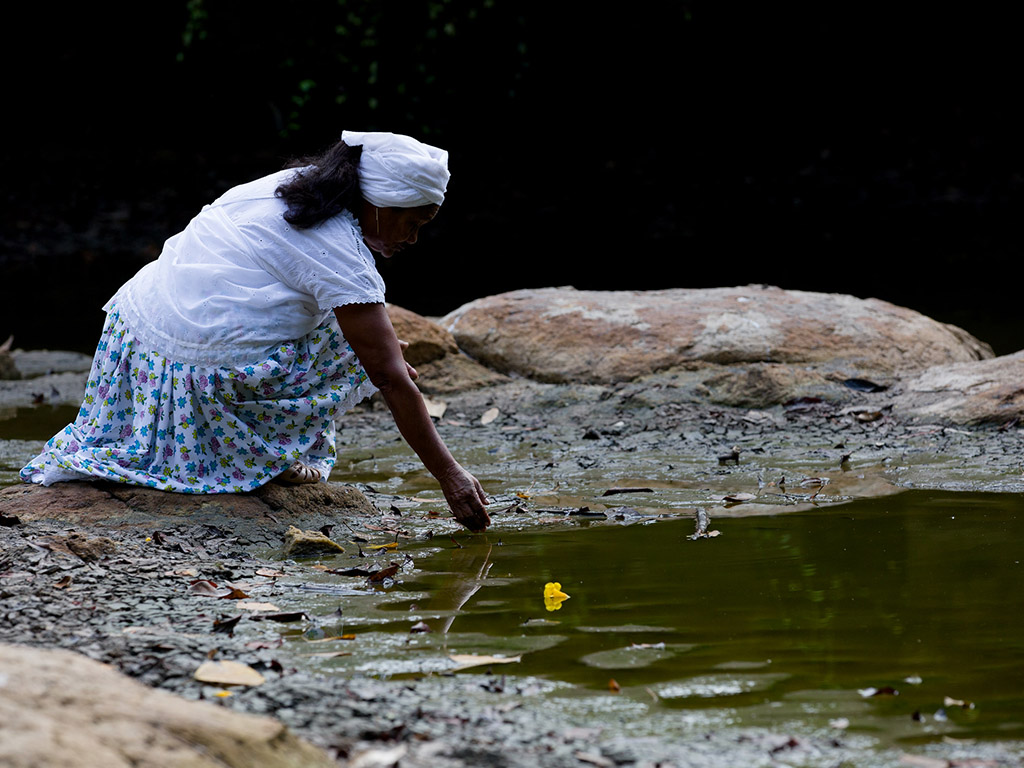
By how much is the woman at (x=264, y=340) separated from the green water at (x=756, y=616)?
0.55 meters

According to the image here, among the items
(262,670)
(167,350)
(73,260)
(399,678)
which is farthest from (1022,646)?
(73,260)

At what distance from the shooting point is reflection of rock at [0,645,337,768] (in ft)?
5.45

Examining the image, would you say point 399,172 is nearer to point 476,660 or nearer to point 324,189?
point 324,189

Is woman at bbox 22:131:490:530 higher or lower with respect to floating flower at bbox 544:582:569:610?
higher

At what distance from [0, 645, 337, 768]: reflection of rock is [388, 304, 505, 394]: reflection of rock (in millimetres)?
4820

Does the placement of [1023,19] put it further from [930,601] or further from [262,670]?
[262,670]

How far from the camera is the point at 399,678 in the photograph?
2432 mm

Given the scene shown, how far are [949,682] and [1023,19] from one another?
1616cm

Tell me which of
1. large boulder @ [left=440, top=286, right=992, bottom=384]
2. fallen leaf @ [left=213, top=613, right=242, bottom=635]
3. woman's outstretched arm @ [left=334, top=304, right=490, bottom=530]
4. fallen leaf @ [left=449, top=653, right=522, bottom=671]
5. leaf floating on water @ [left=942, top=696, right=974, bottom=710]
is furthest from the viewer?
large boulder @ [left=440, top=286, right=992, bottom=384]

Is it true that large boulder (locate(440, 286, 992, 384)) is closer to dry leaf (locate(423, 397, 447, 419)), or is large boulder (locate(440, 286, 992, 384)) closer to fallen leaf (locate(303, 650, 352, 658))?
dry leaf (locate(423, 397, 447, 419))

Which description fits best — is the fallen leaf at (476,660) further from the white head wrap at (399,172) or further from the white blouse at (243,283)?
the white head wrap at (399,172)

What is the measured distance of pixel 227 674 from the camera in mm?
2346

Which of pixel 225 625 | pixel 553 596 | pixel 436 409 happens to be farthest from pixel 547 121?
pixel 225 625

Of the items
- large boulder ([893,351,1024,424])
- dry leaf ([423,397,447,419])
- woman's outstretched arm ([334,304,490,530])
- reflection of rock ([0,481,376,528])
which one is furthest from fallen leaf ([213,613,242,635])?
large boulder ([893,351,1024,424])
